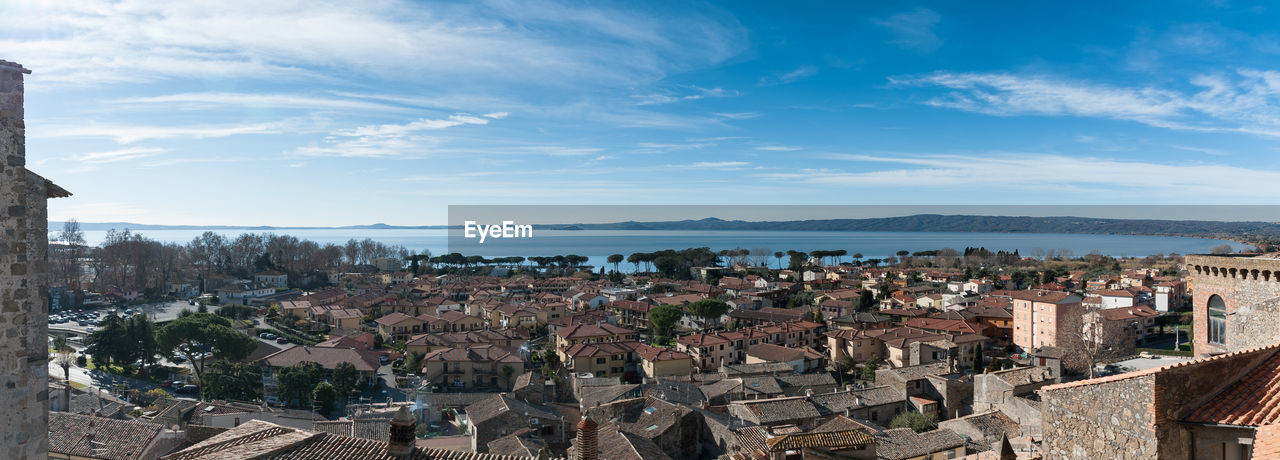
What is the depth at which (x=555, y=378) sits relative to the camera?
29.2 metres

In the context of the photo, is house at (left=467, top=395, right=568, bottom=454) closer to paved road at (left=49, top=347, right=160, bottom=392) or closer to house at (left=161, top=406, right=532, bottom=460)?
house at (left=161, top=406, right=532, bottom=460)

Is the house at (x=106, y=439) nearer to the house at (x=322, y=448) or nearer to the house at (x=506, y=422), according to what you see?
the house at (x=322, y=448)

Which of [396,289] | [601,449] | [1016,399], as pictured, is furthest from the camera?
[396,289]

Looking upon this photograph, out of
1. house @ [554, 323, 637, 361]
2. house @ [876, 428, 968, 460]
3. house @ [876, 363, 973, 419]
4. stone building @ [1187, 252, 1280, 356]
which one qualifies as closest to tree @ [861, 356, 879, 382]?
house @ [876, 363, 973, 419]

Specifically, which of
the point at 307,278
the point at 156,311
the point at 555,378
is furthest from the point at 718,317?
the point at 307,278

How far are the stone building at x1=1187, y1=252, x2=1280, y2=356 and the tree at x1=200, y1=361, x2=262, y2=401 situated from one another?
91.1 feet

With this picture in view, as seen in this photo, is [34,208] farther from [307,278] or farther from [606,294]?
[307,278]

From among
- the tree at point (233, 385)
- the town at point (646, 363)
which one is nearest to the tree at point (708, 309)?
the town at point (646, 363)

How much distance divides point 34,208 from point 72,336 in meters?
41.9

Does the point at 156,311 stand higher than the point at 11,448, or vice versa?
the point at 11,448

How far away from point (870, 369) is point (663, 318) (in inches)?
551

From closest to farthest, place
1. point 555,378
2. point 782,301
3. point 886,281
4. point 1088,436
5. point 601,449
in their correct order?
point 1088,436, point 601,449, point 555,378, point 782,301, point 886,281

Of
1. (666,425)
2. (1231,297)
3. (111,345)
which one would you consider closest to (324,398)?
(111,345)

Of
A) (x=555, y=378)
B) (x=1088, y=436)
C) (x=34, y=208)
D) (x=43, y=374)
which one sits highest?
(x=34, y=208)
